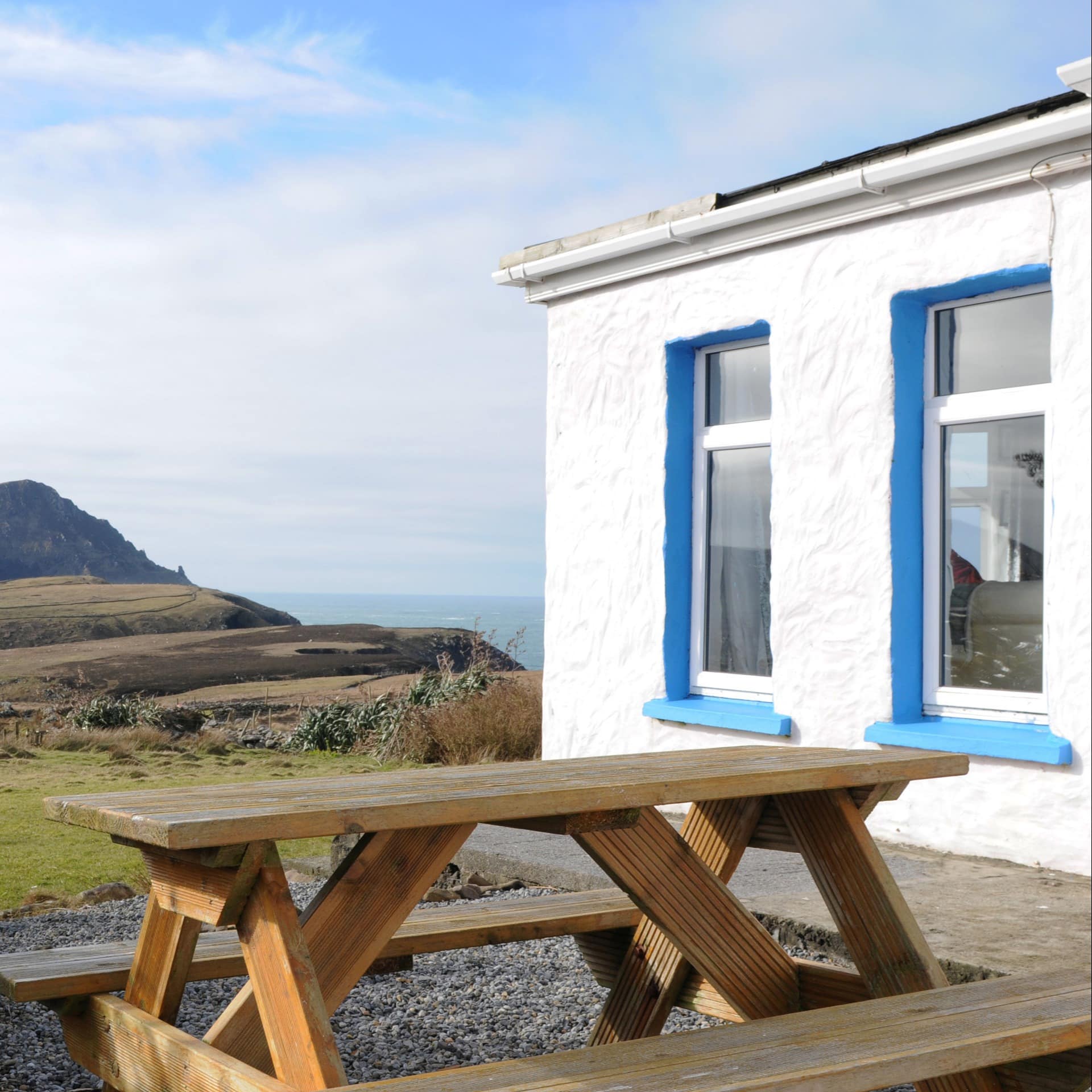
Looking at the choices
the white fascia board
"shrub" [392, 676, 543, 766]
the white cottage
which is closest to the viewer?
the white fascia board

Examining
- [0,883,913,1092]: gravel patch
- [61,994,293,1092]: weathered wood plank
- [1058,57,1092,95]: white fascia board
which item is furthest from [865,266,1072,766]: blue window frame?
[61,994,293,1092]: weathered wood plank

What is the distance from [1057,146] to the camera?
18.0 ft

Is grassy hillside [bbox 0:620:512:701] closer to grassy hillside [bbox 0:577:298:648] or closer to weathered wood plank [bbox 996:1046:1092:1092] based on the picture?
grassy hillside [bbox 0:577:298:648]

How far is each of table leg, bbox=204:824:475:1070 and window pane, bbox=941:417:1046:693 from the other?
4212mm

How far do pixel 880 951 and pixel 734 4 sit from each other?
124 inches

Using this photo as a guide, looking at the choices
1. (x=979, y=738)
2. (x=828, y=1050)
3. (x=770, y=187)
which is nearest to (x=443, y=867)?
(x=828, y=1050)

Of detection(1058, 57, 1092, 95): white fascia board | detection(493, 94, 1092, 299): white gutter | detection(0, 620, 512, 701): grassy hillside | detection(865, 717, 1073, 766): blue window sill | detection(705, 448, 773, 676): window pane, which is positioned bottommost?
detection(0, 620, 512, 701): grassy hillside

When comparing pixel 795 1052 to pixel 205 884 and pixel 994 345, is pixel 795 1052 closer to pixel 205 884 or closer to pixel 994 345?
pixel 205 884

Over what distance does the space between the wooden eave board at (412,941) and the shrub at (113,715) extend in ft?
37.1

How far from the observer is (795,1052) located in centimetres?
225

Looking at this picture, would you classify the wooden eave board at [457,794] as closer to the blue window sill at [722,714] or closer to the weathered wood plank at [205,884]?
the weathered wood plank at [205,884]

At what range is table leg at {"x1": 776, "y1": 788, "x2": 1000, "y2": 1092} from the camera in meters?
2.88

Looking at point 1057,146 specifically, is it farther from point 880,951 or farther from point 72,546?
point 72,546

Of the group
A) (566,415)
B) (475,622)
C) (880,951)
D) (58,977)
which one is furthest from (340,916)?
(475,622)
